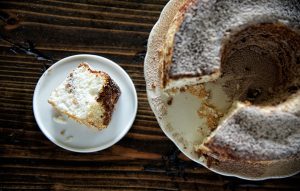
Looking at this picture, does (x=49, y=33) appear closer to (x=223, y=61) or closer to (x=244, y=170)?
(x=223, y=61)

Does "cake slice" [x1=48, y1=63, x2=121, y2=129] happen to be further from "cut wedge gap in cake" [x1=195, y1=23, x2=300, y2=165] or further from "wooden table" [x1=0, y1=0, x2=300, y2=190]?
"cut wedge gap in cake" [x1=195, y1=23, x2=300, y2=165]

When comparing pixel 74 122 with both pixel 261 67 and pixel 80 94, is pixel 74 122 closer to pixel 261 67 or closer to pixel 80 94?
pixel 80 94

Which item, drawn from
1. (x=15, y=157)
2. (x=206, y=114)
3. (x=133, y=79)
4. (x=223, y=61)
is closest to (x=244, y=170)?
(x=206, y=114)

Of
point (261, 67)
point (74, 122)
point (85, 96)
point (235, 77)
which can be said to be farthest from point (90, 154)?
point (261, 67)

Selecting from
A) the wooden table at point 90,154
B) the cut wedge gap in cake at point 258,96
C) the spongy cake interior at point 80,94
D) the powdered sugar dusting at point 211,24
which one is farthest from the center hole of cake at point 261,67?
the spongy cake interior at point 80,94

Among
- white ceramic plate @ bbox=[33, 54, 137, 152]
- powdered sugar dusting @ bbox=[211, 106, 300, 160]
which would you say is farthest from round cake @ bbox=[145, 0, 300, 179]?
white ceramic plate @ bbox=[33, 54, 137, 152]
